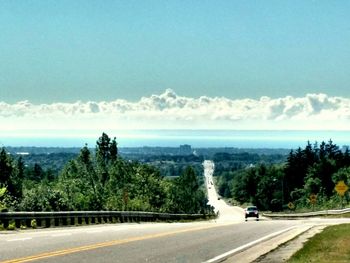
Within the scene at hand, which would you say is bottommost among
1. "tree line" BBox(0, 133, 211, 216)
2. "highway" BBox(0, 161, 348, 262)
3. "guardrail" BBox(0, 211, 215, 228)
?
"tree line" BBox(0, 133, 211, 216)

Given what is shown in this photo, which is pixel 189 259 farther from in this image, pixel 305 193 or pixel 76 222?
pixel 305 193

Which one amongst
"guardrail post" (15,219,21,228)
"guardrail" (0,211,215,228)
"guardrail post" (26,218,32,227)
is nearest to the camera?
"guardrail" (0,211,215,228)

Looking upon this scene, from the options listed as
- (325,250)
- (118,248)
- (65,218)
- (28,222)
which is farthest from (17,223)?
(325,250)

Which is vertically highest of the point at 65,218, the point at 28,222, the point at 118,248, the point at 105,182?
the point at 118,248

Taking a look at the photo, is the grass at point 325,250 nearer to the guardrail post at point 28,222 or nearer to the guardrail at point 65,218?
the guardrail at point 65,218

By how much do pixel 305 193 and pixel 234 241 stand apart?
154787 mm

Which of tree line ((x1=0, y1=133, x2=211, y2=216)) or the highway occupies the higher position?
the highway

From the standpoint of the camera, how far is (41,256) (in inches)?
591

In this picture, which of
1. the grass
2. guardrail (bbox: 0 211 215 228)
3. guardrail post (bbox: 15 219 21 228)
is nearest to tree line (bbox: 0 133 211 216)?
guardrail (bbox: 0 211 215 228)

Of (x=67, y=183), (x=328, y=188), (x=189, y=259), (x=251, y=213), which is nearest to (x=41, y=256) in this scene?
(x=189, y=259)

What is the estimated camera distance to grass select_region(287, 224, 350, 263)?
15.2m

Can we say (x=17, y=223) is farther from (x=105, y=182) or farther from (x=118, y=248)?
(x=105, y=182)

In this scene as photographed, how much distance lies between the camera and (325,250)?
17.2 meters

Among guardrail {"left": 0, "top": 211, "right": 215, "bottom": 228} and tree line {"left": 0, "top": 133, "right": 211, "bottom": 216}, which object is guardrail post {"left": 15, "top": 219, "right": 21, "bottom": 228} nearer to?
guardrail {"left": 0, "top": 211, "right": 215, "bottom": 228}
